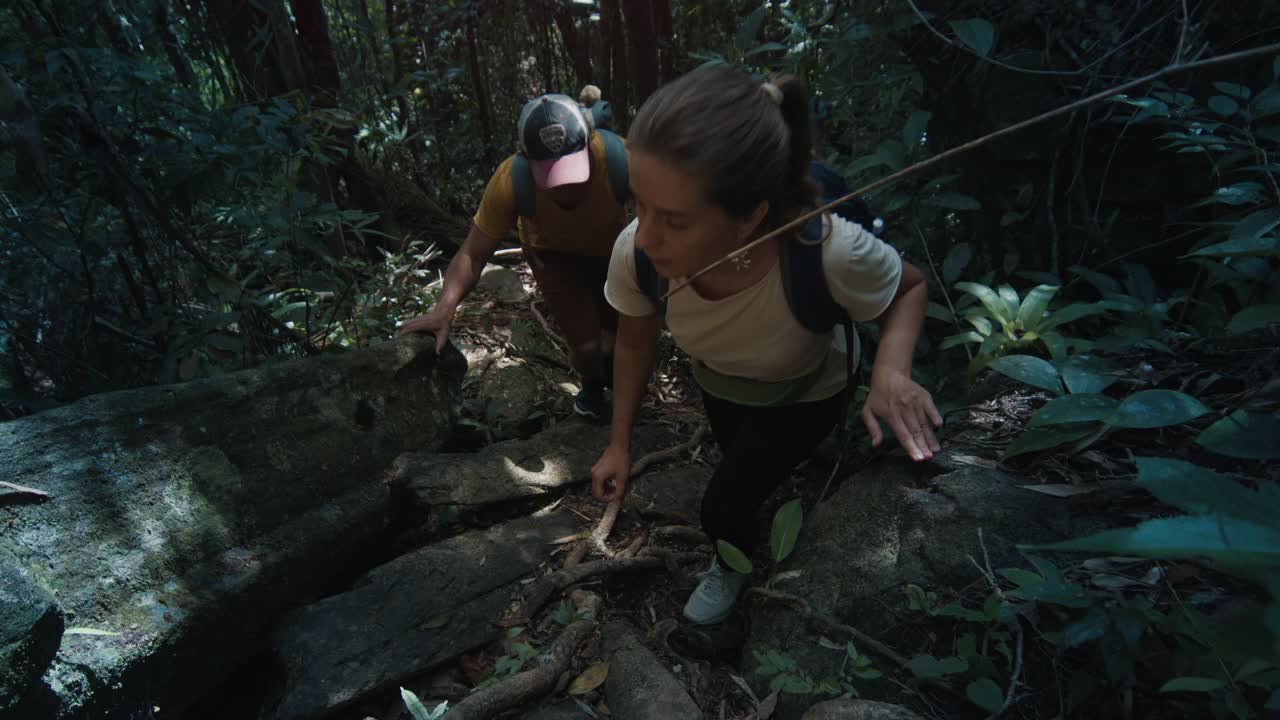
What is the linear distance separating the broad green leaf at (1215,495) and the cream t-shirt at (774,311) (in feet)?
2.91

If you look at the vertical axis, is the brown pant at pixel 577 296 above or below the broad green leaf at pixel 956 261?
below

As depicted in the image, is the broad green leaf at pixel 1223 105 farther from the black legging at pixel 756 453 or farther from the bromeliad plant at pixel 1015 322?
the black legging at pixel 756 453

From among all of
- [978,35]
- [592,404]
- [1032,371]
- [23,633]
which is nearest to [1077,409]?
[1032,371]

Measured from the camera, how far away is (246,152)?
264cm

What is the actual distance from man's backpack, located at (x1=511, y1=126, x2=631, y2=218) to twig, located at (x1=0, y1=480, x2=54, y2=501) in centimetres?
209

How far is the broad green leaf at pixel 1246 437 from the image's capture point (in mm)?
1215

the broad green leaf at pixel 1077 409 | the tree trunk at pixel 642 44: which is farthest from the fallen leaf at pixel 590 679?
the tree trunk at pixel 642 44

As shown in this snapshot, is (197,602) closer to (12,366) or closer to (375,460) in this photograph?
(375,460)

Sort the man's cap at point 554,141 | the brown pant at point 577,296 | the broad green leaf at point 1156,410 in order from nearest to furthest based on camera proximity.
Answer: the broad green leaf at point 1156,410, the man's cap at point 554,141, the brown pant at point 577,296

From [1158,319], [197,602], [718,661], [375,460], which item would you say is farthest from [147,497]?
[1158,319]

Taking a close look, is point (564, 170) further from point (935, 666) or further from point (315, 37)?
point (315, 37)

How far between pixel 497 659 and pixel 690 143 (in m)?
1.75

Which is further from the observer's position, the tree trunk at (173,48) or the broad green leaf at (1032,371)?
the tree trunk at (173,48)

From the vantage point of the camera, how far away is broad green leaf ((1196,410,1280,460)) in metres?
1.21
